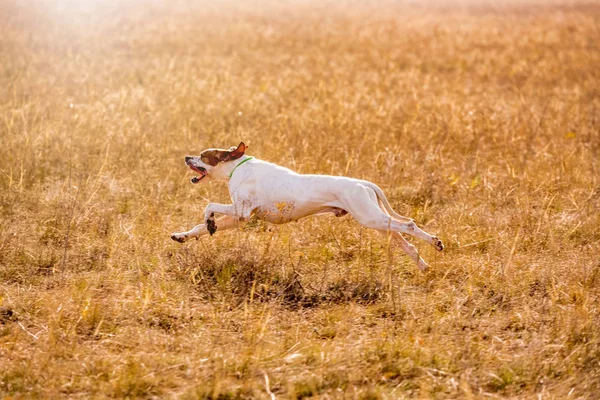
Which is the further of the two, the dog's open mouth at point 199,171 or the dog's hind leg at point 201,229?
the dog's open mouth at point 199,171

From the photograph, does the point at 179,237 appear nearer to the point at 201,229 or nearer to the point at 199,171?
the point at 201,229

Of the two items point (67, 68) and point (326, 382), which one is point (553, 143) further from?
point (67, 68)

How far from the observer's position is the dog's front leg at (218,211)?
19.3 ft

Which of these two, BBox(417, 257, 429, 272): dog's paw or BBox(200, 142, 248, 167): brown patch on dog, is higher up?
BBox(200, 142, 248, 167): brown patch on dog

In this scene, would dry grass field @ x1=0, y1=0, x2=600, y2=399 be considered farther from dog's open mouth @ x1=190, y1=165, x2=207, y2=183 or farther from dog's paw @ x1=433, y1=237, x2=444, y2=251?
dog's open mouth @ x1=190, y1=165, x2=207, y2=183

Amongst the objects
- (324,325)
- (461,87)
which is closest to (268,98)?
(461,87)

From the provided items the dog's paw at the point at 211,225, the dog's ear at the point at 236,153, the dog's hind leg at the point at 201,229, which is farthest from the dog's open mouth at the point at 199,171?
the dog's paw at the point at 211,225

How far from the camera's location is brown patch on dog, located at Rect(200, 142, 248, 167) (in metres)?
6.11

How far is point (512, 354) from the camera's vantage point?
467 cm

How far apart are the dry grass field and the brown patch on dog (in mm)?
597

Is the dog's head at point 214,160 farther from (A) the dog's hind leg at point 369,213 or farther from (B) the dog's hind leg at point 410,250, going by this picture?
(B) the dog's hind leg at point 410,250

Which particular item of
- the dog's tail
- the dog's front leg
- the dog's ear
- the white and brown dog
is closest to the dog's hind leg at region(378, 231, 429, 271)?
the white and brown dog

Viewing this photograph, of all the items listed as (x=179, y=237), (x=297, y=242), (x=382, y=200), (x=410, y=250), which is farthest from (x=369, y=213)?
(x=179, y=237)

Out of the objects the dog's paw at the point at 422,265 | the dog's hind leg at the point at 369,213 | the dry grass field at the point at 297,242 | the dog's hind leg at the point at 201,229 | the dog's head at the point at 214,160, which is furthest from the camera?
the dog's head at the point at 214,160
